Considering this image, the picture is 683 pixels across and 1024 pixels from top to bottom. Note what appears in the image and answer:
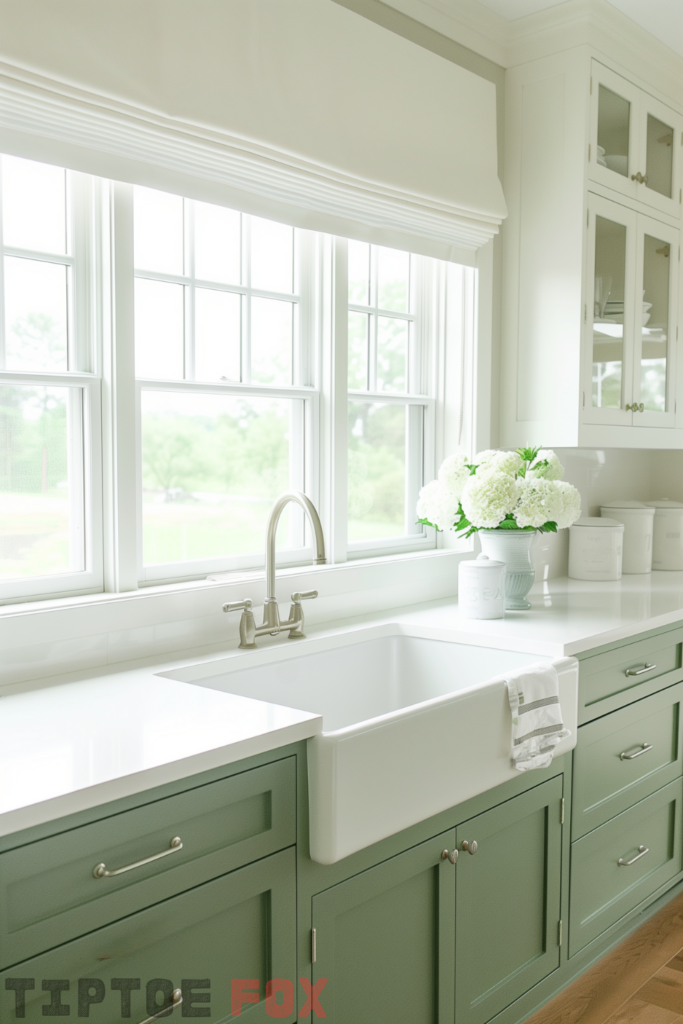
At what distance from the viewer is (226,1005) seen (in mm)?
1398

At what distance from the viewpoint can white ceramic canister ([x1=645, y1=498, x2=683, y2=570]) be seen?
3500mm

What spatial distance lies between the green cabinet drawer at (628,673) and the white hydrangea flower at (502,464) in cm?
59

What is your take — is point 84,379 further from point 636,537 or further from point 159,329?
point 636,537

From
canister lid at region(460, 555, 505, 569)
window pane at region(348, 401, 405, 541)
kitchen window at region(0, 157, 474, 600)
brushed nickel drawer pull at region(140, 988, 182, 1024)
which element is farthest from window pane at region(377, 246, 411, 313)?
brushed nickel drawer pull at region(140, 988, 182, 1024)

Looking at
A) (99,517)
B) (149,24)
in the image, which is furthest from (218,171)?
(99,517)

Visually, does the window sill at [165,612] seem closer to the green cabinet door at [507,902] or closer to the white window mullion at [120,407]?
the white window mullion at [120,407]

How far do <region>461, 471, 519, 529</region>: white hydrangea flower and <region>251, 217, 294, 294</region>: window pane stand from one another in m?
0.78

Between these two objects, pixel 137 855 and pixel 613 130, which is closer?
pixel 137 855

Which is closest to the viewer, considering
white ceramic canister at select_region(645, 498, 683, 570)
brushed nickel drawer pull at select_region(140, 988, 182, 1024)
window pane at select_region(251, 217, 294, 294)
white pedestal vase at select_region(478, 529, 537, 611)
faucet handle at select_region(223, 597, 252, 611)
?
brushed nickel drawer pull at select_region(140, 988, 182, 1024)

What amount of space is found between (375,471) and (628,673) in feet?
3.21

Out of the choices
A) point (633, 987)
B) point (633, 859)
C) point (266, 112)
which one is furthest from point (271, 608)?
point (633, 987)

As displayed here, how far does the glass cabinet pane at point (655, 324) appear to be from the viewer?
10.3 feet

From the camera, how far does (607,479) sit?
12.0ft

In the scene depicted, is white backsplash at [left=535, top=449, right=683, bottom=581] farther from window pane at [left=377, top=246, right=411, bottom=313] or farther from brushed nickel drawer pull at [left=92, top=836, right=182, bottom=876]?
brushed nickel drawer pull at [left=92, top=836, right=182, bottom=876]
